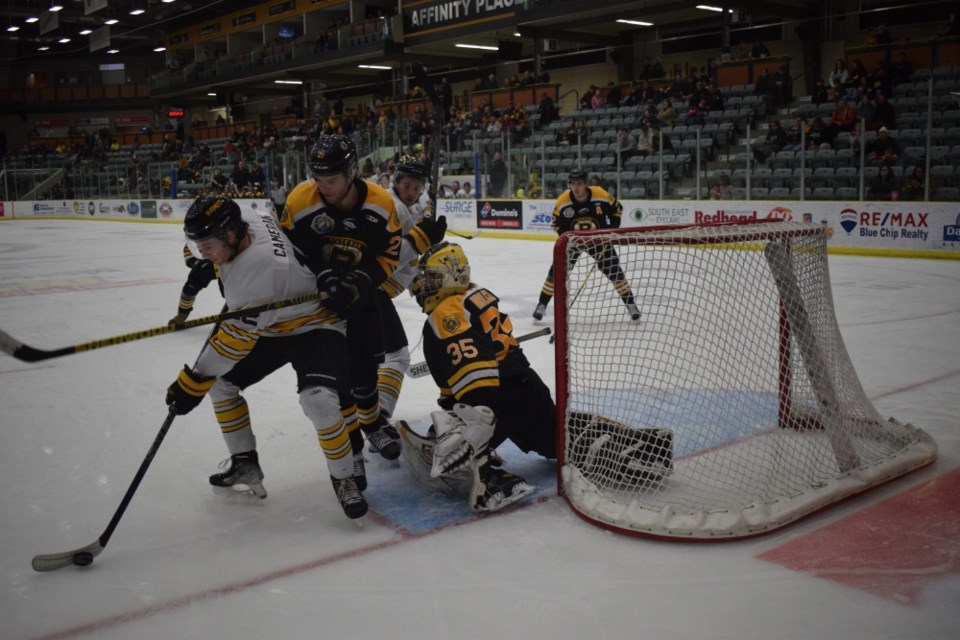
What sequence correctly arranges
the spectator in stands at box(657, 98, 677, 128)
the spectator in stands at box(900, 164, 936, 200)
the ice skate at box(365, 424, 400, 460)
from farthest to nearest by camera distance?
the spectator in stands at box(657, 98, 677, 128) → the spectator in stands at box(900, 164, 936, 200) → the ice skate at box(365, 424, 400, 460)

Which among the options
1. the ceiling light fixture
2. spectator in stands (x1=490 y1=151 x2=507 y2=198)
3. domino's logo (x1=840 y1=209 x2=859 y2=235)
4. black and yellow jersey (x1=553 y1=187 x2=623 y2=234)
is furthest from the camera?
the ceiling light fixture

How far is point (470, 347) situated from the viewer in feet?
9.22

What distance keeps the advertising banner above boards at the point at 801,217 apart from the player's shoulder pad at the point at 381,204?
3676 millimetres

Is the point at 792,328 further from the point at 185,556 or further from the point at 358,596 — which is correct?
the point at 185,556

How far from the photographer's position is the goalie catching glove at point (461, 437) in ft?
8.86

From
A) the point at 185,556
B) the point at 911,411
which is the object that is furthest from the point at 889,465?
the point at 185,556

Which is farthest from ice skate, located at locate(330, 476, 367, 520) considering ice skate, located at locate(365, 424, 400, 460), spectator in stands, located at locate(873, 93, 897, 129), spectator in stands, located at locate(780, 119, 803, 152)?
spectator in stands, located at locate(873, 93, 897, 129)

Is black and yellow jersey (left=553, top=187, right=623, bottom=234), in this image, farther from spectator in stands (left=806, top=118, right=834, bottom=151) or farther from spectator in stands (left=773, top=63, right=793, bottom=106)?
spectator in stands (left=773, top=63, right=793, bottom=106)

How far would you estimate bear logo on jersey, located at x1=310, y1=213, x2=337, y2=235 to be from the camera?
315 centimetres

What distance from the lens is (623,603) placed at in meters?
2.23

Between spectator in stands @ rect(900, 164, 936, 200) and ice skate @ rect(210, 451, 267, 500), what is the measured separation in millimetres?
9373

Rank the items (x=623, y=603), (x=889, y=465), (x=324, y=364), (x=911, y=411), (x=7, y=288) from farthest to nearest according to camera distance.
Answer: (x=7, y=288)
(x=911, y=411)
(x=889, y=465)
(x=324, y=364)
(x=623, y=603)

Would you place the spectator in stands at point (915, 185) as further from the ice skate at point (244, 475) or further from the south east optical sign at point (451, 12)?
the south east optical sign at point (451, 12)

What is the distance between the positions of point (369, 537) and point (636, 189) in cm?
1067
